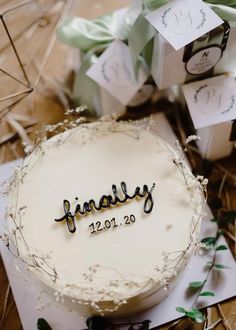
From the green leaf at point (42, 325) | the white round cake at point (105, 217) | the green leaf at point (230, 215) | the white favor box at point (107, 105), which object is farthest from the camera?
the white favor box at point (107, 105)

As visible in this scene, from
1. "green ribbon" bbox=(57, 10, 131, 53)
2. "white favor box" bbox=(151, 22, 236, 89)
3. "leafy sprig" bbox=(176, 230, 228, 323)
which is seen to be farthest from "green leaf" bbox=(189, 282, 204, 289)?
"green ribbon" bbox=(57, 10, 131, 53)

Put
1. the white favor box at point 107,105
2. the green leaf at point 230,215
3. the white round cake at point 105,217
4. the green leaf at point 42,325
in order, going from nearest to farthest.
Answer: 1. the white round cake at point 105,217
2. the green leaf at point 42,325
3. the green leaf at point 230,215
4. the white favor box at point 107,105

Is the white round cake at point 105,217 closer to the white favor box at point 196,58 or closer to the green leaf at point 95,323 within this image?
the green leaf at point 95,323

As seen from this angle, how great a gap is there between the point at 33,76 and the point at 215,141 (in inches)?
22.8

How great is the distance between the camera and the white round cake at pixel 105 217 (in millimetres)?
961

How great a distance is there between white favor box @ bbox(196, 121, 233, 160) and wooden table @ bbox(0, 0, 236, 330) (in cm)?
4

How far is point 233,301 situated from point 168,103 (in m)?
0.59

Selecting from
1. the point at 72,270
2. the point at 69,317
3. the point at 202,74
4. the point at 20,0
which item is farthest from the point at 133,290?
the point at 20,0

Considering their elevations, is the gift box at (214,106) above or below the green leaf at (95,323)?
above

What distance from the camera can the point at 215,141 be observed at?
1.24m

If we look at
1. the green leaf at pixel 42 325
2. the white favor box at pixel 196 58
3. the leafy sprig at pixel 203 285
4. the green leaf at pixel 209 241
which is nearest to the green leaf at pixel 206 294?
the leafy sprig at pixel 203 285

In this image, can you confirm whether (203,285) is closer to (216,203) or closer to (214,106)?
(216,203)

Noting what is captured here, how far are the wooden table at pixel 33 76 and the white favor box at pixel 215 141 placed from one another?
4 cm

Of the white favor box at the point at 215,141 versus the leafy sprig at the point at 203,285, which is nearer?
the leafy sprig at the point at 203,285
